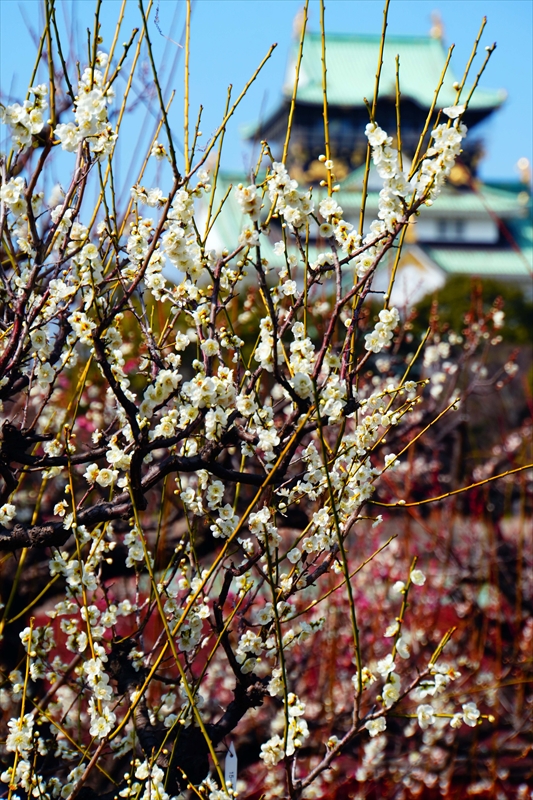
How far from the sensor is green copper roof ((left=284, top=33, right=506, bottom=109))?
33.1m

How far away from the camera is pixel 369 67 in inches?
1369

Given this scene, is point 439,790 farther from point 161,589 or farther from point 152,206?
point 152,206

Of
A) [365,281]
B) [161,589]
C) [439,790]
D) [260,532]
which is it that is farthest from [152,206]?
[439,790]

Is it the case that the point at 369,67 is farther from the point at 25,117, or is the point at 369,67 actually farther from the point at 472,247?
the point at 25,117

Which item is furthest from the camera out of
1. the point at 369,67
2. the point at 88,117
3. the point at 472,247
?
the point at 369,67

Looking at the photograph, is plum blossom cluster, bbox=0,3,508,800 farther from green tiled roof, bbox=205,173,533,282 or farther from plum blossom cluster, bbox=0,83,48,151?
green tiled roof, bbox=205,173,533,282

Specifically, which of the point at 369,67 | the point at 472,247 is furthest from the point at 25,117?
the point at 369,67

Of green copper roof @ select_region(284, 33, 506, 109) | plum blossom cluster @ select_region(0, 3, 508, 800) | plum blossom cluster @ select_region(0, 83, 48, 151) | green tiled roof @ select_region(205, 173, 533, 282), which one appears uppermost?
green copper roof @ select_region(284, 33, 506, 109)

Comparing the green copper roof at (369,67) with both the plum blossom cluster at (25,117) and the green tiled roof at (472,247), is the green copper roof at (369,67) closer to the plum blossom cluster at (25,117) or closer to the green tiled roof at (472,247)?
the green tiled roof at (472,247)

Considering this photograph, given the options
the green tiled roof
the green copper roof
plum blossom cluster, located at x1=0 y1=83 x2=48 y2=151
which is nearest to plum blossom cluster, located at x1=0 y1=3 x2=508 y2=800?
plum blossom cluster, located at x1=0 y1=83 x2=48 y2=151

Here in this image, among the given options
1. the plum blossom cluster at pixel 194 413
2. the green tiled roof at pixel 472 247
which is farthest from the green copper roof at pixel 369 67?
the plum blossom cluster at pixel 194 413

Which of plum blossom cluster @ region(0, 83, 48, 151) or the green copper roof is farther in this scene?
the green copper roof

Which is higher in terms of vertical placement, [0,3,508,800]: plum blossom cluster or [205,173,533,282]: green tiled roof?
[205,173,533,282]: green tiled roof

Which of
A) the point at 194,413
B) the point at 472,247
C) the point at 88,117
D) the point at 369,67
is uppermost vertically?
the point at 369,67
